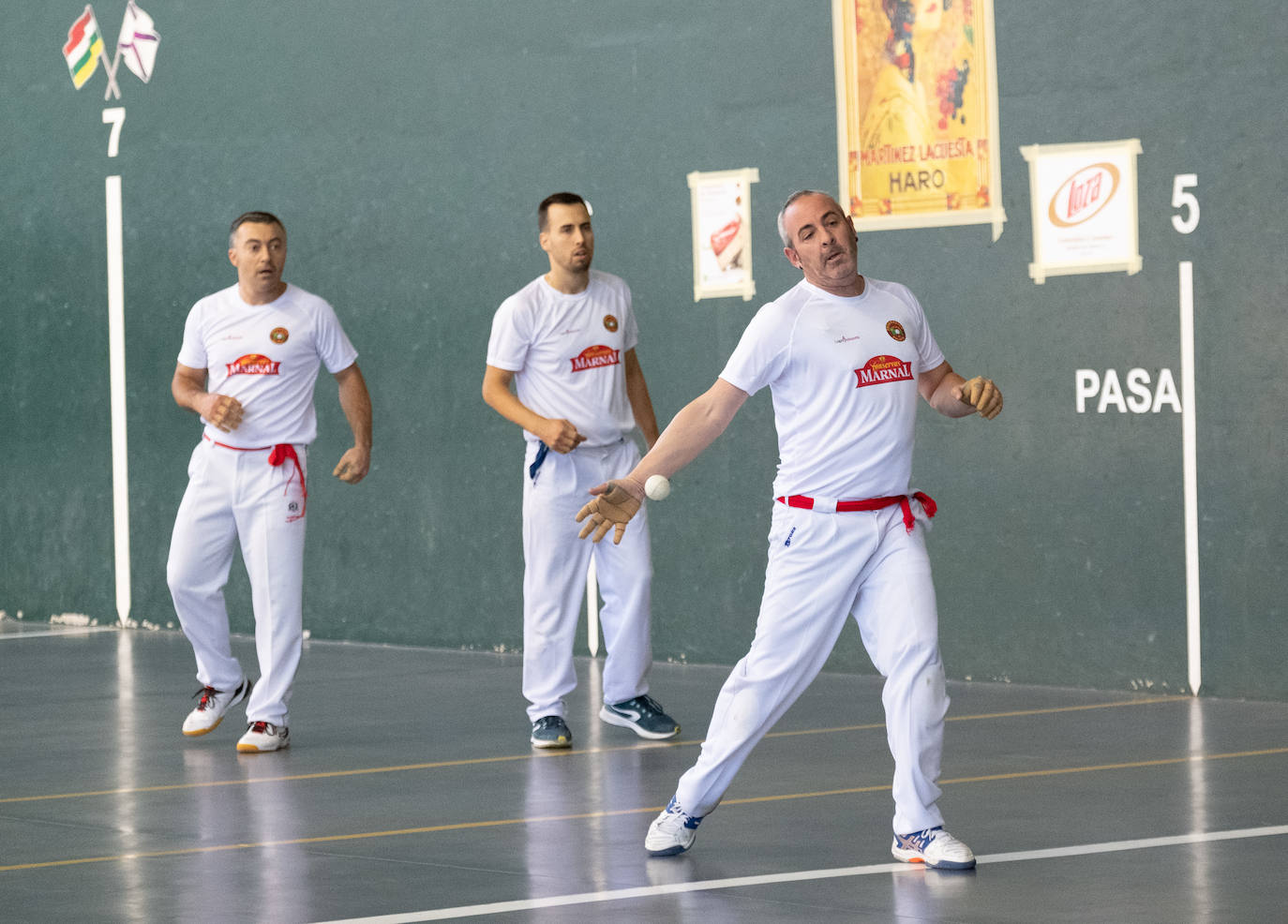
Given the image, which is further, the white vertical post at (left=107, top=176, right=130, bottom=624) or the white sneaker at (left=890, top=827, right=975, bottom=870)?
the white vertical post at (left=107, top=176, right=130, bottom=624)

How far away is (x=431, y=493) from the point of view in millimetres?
11812

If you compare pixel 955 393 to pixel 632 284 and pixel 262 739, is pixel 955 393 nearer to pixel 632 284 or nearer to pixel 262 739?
pixel 262 739

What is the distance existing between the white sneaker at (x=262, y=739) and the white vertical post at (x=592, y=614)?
2939mm

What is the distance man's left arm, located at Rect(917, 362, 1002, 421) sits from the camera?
229 inches

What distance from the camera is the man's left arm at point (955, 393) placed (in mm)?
5824

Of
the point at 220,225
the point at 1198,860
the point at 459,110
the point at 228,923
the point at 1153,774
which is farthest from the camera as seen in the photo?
the point at 220,225

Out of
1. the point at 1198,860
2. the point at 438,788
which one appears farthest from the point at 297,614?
the point at 1198,860

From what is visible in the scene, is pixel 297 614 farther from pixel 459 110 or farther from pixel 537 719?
pixel 459 110

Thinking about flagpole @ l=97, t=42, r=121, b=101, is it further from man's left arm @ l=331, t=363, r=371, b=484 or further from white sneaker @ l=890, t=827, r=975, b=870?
white sneaker @ l=890, t=827, r=975, b=870

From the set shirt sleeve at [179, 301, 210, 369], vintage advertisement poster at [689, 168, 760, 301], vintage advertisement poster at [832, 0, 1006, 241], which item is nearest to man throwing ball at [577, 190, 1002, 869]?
shirt sleeve at [179, 301, 210, 369]

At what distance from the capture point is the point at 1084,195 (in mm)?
9336

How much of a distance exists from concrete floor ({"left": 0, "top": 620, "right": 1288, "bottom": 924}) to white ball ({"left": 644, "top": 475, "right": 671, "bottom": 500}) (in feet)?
3.32

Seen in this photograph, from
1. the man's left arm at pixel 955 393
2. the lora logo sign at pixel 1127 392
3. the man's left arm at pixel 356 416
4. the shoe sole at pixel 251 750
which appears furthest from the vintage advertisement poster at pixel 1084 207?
the shoe sole at pixel 251 750

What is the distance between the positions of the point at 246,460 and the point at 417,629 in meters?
3.61
